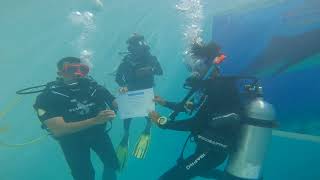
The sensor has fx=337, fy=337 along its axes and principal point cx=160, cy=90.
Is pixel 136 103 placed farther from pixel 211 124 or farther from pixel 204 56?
pixel 211 124

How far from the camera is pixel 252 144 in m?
4.16

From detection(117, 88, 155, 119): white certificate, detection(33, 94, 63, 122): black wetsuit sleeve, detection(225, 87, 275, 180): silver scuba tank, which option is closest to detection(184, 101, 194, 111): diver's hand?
detection(117, 88, 155, 119): white certificate

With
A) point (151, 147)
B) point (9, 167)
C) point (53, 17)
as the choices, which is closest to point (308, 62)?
point (151, 147)

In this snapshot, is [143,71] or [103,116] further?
[143,71]

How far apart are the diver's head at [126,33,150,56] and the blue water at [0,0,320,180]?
1.48 meters

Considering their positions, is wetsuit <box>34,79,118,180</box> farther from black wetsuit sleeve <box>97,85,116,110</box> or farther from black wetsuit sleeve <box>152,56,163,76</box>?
black wetsuit sleeve <box>152,56,163,76</box>

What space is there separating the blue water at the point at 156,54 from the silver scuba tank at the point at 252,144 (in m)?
1.55

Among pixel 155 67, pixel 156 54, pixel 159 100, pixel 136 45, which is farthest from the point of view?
pixel 156 54

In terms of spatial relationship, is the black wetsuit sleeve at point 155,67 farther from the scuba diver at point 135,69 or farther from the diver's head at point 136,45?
the diver's head at point 136,45

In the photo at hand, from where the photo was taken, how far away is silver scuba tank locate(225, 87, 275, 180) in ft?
13.5

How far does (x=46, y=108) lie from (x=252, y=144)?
298 centimetres

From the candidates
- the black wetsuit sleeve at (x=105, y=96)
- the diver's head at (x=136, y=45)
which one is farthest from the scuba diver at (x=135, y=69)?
the black wetsuit sleeve at (x=105, y=96)

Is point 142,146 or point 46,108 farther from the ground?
point 46,108

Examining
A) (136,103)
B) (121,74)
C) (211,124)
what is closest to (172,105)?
(136,103)
